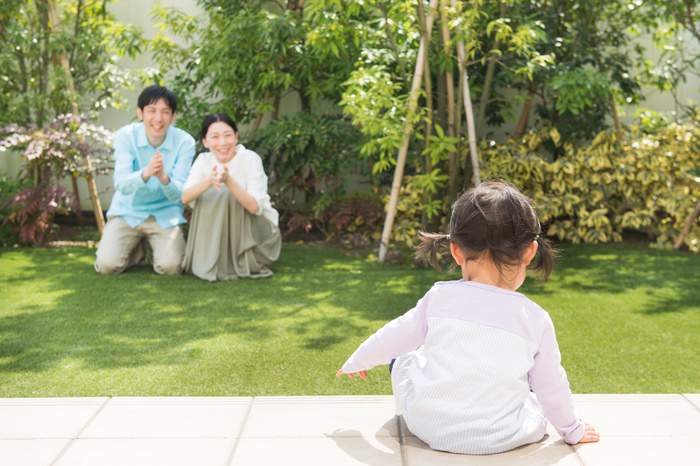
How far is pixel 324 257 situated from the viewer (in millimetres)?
5457

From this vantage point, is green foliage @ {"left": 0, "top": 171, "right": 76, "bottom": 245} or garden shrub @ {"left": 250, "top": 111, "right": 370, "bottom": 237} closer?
green foliage @ {"left": 0, "top": 171, "right": 76, "bottom": 245}

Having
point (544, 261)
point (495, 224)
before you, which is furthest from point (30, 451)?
point (544, 261)

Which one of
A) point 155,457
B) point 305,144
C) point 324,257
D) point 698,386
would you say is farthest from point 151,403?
point 305,144

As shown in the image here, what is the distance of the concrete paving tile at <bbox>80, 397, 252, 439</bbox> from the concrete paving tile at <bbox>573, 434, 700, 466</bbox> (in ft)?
3.50

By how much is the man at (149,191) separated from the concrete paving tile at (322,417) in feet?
8.38

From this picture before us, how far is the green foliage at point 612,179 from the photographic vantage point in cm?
575

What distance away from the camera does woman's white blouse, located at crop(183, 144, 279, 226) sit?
4.63m

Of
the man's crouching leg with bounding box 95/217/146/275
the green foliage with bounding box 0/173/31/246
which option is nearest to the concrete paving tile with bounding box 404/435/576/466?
the man's crouching leg with bounding box 95/217/146/275

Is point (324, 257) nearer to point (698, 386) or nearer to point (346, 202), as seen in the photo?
point (346, 202)

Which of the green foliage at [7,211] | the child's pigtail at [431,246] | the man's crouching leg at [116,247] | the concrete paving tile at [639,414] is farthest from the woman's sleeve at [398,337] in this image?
the green foliage at [7,211]

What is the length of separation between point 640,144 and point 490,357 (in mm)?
4637

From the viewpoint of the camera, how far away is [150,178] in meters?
4.66

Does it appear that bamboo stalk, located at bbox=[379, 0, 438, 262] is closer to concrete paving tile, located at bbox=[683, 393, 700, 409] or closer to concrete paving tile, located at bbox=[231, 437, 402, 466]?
concrete paving tile, located at bbox=[683, 393, 700, 409]

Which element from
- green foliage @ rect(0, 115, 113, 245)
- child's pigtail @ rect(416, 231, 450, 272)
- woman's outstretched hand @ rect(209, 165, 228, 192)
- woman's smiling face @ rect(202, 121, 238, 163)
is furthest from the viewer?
green foliage @ rect(0, 115, 113, 245)
